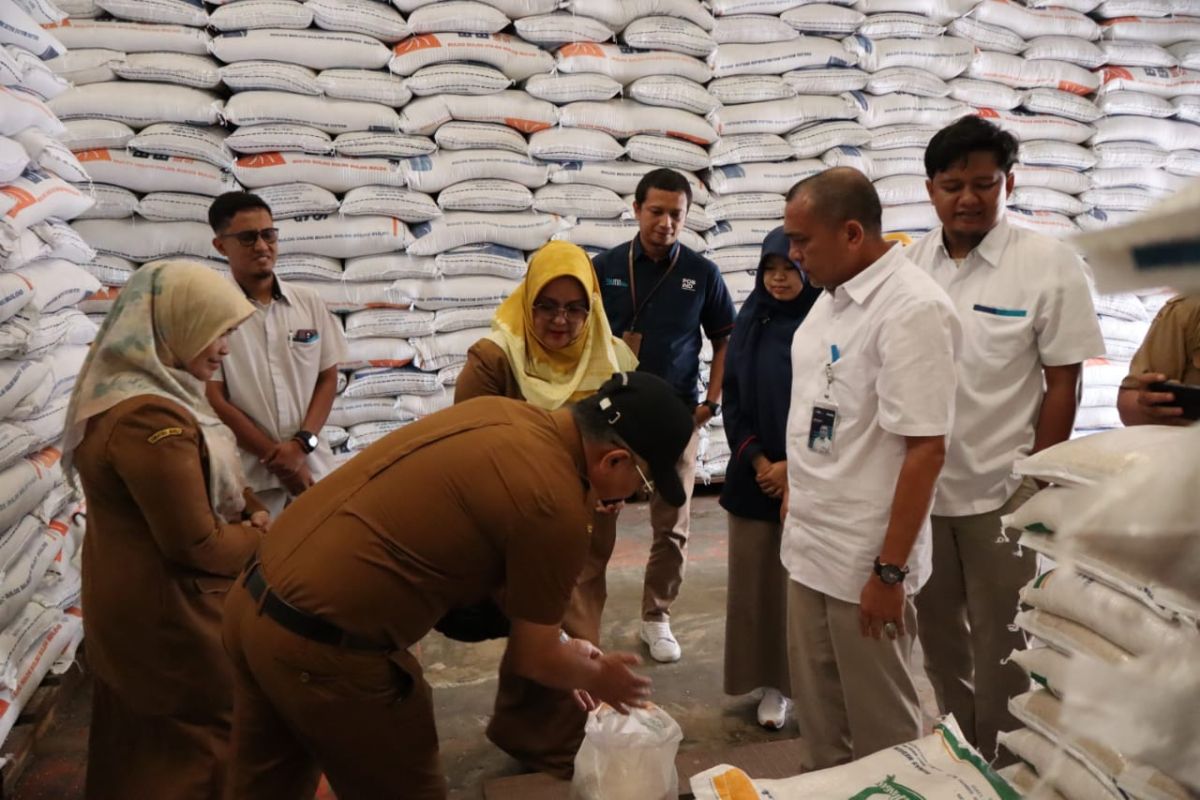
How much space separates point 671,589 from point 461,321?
5.34 ft

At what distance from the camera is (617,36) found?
392cm

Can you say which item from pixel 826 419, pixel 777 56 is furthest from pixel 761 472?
pixel 777 56

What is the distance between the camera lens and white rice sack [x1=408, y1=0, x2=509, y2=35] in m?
3.53

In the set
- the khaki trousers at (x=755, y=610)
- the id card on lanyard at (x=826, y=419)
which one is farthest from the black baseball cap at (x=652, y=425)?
the khaki trousers at (x=755, y=610)

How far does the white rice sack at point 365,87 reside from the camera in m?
3.46

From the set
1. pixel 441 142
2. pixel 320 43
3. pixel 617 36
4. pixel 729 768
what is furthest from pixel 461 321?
pixel 729 768

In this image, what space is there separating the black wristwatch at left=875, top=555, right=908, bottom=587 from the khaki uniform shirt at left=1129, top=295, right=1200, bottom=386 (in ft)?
2.83

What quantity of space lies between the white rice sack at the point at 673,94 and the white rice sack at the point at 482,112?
43 cm

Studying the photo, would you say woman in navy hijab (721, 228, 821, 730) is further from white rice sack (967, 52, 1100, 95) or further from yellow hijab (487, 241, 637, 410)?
white rice sack (967, 52, 1100, 95)

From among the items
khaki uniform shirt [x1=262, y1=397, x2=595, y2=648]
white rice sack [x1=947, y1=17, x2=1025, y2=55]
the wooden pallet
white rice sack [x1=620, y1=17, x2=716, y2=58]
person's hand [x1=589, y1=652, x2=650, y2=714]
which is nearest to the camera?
khaki uniform shirt [x1=262, y1=397, x2=595, y2=648]

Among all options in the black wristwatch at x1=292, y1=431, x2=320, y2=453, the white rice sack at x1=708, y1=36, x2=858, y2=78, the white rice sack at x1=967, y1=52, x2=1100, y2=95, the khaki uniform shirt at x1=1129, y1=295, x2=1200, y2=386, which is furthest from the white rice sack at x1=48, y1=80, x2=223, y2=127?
the white rice sack at x1=967, y1=52, x2=1100, y2=95

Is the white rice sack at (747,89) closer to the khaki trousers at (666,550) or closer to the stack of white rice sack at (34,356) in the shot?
the khaki trousers at (666,550)

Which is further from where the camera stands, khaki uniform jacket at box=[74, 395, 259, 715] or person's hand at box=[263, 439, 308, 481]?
person's hand at box=[263, 439, 308, 481]

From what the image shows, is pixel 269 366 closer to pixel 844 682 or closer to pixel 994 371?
pixel 844 682
